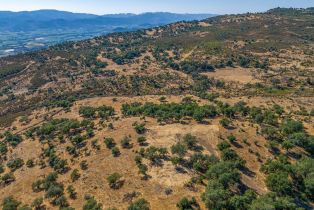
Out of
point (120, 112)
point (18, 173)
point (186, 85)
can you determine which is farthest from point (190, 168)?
point (186, 85)

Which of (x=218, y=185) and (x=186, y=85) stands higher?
(x=218, y=185)

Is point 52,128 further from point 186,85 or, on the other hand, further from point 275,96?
point 275,96

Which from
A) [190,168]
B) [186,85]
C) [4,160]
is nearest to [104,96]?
[186,85]

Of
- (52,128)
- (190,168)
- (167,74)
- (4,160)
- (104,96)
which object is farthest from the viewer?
(167,74)

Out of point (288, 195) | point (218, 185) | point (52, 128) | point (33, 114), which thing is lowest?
point (33, 114)

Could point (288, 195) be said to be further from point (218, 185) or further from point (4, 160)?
point (4, 160)

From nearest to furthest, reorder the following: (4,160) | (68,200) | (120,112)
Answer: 1. (68,200)
2. (4,160)
3. (120,112)

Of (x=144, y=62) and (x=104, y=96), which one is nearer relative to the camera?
(x=104, y=96)
